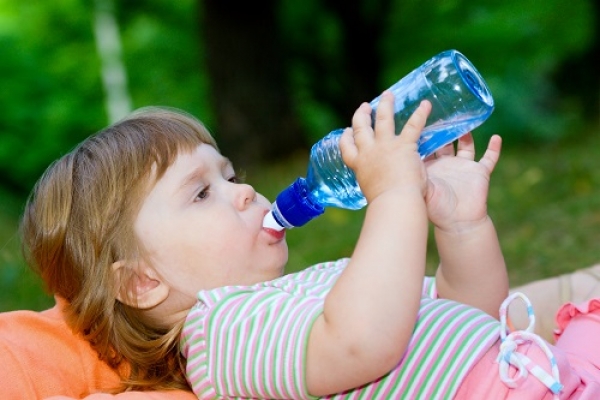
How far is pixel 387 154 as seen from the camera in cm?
139

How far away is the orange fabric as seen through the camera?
1.61 meters

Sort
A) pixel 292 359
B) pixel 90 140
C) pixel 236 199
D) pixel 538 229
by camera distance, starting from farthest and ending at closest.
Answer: pixel 538 229 → pixel 90 140 → pixel 236 199 → pixel 292 359

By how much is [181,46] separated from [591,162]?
7.70 m

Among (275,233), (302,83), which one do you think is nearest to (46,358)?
(275,233)

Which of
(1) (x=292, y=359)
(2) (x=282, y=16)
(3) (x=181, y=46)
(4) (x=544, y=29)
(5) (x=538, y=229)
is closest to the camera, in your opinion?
(1) (x=292, y=359)

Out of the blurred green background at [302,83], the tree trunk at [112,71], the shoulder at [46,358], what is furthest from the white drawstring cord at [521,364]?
the tree trunk at [112,71]

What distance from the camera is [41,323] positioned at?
1.79 m

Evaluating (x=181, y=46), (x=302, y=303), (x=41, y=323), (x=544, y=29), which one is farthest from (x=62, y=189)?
(x=181, y=46)

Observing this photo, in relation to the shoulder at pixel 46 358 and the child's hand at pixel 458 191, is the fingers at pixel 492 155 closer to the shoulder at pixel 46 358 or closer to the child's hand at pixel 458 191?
the child's hand at pixel 458 191

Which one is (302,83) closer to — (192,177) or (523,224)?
(523,224)

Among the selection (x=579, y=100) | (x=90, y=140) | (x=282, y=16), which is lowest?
(x=579, y=100)

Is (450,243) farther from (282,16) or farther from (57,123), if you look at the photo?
(57,123)

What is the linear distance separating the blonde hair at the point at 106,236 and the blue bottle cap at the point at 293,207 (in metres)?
0.24

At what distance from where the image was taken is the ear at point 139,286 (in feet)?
5.32
